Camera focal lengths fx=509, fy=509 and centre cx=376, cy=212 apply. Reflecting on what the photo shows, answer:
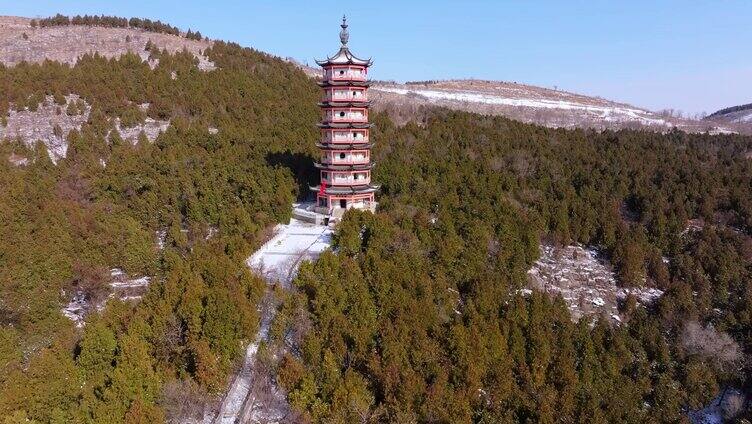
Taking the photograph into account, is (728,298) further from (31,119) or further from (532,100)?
(532,100)

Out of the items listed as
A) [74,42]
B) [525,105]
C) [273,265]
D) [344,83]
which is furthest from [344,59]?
[525,105]

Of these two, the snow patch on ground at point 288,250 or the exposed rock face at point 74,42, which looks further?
the exposed rock face at point 74,42

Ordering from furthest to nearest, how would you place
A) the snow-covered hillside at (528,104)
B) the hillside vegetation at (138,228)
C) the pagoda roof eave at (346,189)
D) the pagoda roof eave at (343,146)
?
the snow-covered hillside at (528,104) < the pagoda roof eave at (346,189) < the pagoda roof eave at (343,146) < the hillside vegetation at (138,228)

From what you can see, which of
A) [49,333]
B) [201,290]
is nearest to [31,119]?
[49,333]

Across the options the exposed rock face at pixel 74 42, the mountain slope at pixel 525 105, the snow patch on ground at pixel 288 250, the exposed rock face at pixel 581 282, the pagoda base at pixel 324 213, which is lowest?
the exposed rock face at pixel 581 282

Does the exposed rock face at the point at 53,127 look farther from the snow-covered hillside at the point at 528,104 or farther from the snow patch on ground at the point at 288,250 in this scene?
the snow-covered hillside at the point at 528,104

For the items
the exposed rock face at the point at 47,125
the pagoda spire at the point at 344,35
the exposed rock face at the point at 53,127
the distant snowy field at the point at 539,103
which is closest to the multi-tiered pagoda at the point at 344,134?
the pagoda spire at the point at 344,35

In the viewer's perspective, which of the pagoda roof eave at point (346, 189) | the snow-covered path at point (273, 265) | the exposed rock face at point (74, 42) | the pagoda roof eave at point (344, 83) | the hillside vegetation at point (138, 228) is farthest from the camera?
the exposed rock face at point (74, 42)
